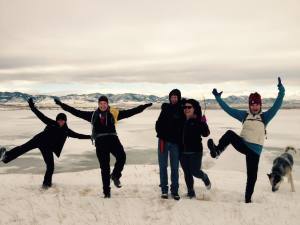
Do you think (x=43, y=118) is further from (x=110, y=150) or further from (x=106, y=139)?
(x=110, y=150)

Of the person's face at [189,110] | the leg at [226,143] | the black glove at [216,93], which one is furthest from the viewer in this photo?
the black glove at [216,93]

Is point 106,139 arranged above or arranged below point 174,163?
above

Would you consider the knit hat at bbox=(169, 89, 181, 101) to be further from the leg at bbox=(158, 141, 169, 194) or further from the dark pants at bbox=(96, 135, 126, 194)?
the dark pants at bbox=(96, 135, 126, 194)

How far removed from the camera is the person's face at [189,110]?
8.65 meters

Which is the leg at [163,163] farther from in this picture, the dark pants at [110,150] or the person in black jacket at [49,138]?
the person in black jacket at [49,138]

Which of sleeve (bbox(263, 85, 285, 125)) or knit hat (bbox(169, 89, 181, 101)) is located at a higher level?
knit hat (bbox(169, 89, 181, 101))

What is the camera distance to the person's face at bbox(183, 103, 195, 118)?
28.4 ft

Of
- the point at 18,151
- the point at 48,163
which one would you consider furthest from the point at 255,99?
the point at 18,151

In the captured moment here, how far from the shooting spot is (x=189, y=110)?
865cm

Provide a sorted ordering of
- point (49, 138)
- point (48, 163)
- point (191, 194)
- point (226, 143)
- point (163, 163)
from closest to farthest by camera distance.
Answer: point (226, 143) → point (163, 163) → point (191, 194) → point (49, 138) → point (48, 163)

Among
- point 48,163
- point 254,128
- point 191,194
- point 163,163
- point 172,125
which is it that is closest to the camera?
point 254,128

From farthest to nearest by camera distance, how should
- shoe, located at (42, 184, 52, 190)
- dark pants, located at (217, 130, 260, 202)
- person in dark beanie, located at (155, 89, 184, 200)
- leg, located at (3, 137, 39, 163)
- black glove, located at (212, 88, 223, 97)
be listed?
1. shoe, located at (42, 184, 52, 190)
2. leg, located at (3, 137, 39, 163)
3. black glove, located at (212, 88, 223, 97)
4. person in dark beanie, located at (155, 89, 184, 200)
5. dark pants, located at (217, 130, 260, 202)

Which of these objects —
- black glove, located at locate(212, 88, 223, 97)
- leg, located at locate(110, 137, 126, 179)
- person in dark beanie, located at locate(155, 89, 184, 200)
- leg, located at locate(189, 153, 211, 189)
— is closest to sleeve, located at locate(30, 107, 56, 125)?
leg, located at locate(110, 137, 126, 179)

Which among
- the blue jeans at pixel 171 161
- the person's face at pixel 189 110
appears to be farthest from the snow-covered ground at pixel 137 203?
the person's face at pixel 189 110
